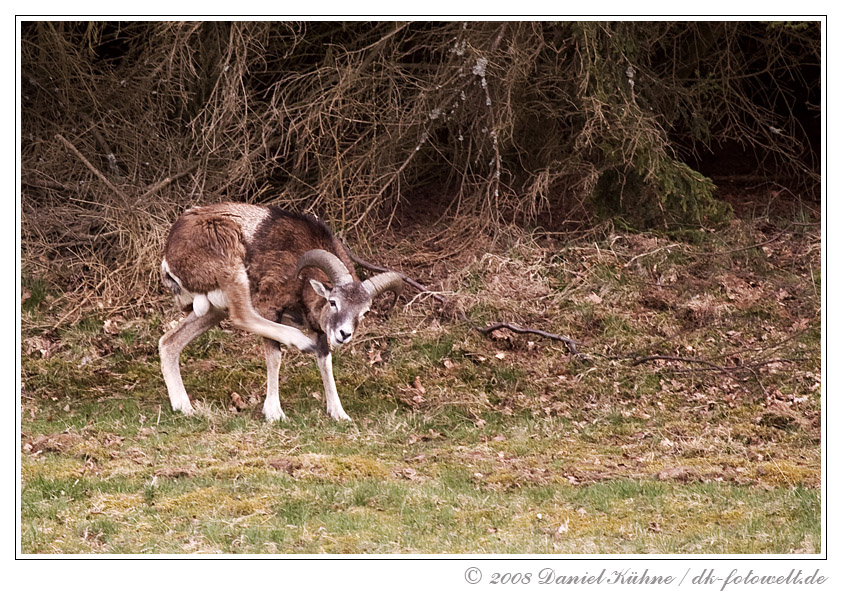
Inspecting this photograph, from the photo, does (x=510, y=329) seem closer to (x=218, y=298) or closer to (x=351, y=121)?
(x=351, y=121)

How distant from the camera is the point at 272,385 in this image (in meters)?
10.0

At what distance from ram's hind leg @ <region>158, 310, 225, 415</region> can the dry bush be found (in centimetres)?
311

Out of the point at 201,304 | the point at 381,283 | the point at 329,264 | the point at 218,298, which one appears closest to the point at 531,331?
the point at 381,283

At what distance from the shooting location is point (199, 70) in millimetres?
14742

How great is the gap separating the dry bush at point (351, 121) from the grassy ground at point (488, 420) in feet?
2.87

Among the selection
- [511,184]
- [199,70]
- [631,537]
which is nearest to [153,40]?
[199,70]

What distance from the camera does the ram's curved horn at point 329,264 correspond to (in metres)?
9.73

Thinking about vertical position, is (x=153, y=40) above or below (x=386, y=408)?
above

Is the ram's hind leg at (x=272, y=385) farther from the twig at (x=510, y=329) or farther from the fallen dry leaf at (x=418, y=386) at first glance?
the twig at (x=510, y=329)

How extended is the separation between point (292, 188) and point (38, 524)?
7.87 m

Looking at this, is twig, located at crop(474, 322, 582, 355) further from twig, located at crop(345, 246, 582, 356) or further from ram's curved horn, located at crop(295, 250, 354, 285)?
ram's curved horn, located at crop(295, 250, 354, 285)

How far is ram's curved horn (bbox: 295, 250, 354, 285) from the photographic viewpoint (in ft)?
31.9

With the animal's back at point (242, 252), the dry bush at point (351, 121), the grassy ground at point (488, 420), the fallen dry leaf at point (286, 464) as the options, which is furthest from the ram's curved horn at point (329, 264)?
the dry bush at point (351, 121)
